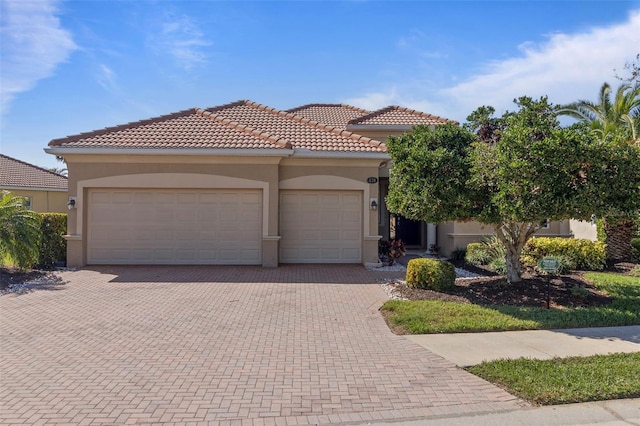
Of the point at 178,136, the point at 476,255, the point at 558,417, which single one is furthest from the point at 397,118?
the point at 558,417

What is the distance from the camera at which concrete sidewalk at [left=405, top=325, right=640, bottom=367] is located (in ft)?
19.9

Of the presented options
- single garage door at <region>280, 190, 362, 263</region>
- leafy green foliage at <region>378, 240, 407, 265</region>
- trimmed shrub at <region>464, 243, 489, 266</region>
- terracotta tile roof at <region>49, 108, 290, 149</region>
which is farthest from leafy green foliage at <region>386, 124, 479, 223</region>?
trimmed shrub at <region>464, 243, 489, 266</region>

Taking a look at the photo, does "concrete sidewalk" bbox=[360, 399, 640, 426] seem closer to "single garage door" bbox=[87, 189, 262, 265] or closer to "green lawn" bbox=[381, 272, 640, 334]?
"green lawn" bbox=[381, 272, 640, 334]

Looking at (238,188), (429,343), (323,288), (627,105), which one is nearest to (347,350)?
(429,343)

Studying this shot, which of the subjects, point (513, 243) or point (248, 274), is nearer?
point (513, 243)

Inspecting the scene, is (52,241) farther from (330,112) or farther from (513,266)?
(330,112)

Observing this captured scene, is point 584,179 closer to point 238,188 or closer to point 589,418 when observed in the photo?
point 589,418

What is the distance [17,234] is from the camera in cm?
1159

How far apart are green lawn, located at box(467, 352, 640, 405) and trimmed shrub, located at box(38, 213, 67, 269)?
12.8 metres

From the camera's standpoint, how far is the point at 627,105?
55.1ft

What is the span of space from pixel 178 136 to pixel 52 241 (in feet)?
16.4

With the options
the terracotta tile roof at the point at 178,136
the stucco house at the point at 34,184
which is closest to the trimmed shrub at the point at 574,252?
the terracotta tile roof at the point at 178,136

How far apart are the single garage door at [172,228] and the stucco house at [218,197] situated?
0.03m

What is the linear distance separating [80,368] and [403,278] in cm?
825
